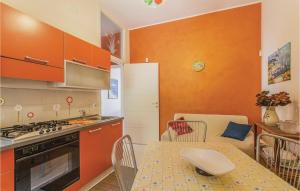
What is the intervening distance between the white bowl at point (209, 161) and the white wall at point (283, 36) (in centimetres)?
157

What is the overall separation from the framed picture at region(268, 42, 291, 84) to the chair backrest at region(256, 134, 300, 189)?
3.05 feet

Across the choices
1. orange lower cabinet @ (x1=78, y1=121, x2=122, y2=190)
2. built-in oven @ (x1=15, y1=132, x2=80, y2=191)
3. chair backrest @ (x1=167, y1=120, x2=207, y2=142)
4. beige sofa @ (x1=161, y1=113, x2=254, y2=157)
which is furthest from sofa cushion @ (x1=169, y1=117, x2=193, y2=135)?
built-in oven @ (x1=15, y1=132, x2=80, y2=191)

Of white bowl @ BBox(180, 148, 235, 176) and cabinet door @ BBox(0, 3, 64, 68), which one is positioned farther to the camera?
cabinet door @ BBox(0, 3, 64, 68)

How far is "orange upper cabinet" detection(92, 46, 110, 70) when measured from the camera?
96.4 inches

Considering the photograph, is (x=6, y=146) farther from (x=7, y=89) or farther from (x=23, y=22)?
(x=23, y=22)

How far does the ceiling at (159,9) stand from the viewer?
9.96 feet

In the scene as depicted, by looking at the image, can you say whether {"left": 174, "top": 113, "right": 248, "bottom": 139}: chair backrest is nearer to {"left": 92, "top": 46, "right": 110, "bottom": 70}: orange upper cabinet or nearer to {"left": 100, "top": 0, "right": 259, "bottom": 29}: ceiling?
{"left": 92, "top": 46, "right": 110, "bottom": 70}: orange upper cabinet

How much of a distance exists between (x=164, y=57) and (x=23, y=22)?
9.21 feet

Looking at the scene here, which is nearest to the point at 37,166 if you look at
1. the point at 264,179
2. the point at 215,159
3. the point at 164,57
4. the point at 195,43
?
the point at 215,159

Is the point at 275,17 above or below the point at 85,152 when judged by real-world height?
above

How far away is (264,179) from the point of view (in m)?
0.90

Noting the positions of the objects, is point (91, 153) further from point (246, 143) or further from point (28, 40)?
point (246, 143)

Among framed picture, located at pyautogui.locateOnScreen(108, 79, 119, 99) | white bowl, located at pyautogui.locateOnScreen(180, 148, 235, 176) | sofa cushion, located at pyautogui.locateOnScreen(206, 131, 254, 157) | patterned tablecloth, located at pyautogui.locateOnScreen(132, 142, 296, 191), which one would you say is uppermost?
framed picture, located at pyautogui.locateOnScreen(108, 79, 119, 99)

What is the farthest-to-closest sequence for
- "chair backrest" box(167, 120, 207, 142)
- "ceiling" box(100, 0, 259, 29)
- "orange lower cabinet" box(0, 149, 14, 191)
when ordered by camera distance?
1. "ceiling" box(100, 0, 259, 29)
2. "chair backrest" box(167, 120, 207, 142)
3. "orange lower cabinet" box(0, 149, 14, 191)
